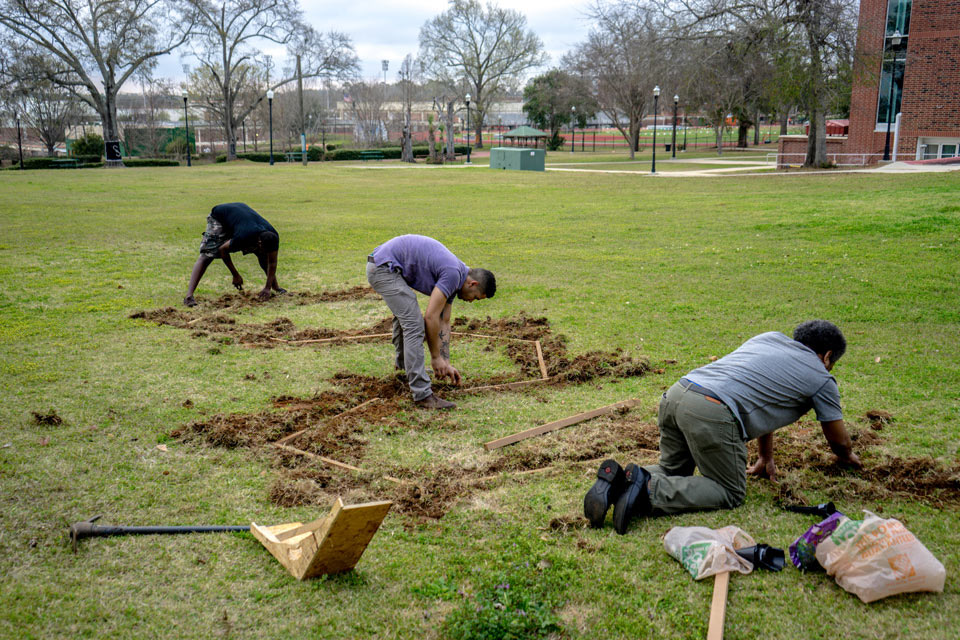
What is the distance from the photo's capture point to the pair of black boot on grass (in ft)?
13.4

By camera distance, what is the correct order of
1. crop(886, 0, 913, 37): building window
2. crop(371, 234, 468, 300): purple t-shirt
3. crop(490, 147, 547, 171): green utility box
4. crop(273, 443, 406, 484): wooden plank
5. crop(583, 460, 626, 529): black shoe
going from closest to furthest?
crop(583, 460, 626, 529): black shoe → crop(273, 443, 406, 484): wooden plank → crop(371, 234, 468, 300): purple t-shirt → crop(886, 0, 913, 37): building window → crop(490, 147, 547, 171): green utility box

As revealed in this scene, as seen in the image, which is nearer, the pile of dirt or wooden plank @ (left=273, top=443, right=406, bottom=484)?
the pile of dirt

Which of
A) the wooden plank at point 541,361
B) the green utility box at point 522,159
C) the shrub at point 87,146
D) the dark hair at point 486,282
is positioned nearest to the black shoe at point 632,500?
the dark hair at point 486,282

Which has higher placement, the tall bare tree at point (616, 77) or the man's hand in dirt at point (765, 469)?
the tall bare tree at point (616, 77)

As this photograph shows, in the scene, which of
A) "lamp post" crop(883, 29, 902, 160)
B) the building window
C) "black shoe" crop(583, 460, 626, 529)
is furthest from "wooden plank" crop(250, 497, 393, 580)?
the building window

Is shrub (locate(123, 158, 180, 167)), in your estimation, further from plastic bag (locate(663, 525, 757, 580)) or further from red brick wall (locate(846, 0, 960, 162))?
plastic bag (locate(663, 525, 757, 580))

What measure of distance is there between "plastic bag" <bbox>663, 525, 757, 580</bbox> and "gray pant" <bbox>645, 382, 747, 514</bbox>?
1.07 feet

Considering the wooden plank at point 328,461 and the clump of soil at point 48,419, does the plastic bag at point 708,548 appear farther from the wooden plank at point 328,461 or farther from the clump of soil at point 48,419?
the clump of soil at point 48,419

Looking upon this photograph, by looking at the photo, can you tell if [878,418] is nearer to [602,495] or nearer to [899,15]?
[602,495]

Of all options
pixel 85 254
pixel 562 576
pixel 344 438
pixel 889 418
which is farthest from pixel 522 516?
pixel 85 254

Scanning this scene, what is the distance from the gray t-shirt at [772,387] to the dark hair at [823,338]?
2.7 inches

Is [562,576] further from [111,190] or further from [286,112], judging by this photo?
[286,112]

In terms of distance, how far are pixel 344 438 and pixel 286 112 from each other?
71.5 metres

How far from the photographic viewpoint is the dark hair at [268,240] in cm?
969
